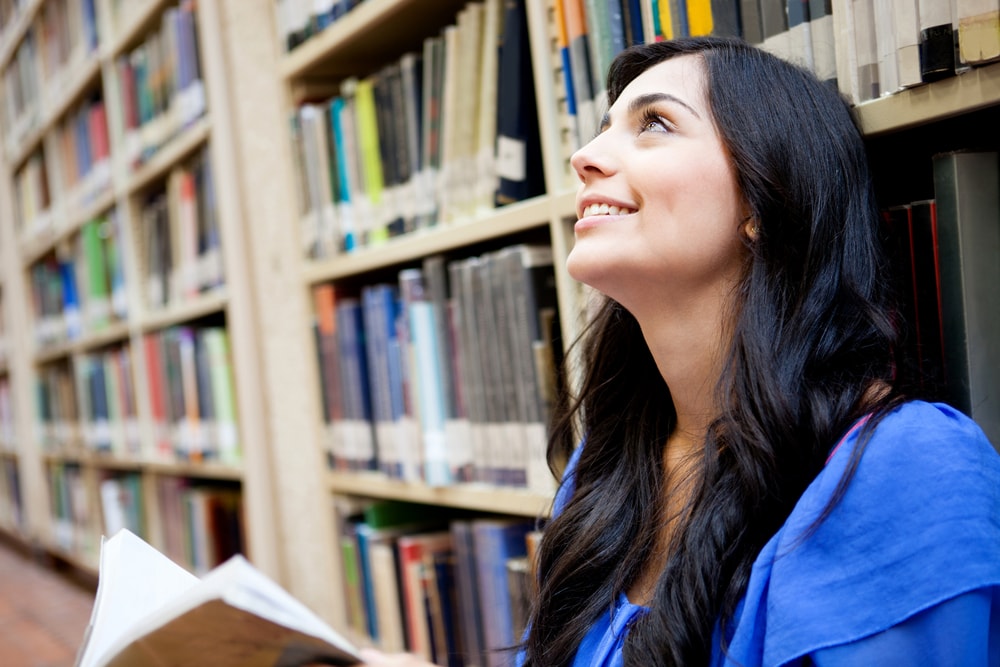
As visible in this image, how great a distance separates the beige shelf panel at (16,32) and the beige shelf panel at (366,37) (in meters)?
2.14

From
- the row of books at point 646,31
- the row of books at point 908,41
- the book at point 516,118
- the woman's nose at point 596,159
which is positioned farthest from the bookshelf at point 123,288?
the row of books at point 908,41

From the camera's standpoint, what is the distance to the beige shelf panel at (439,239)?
4.51ft

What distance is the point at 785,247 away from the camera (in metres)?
0.90

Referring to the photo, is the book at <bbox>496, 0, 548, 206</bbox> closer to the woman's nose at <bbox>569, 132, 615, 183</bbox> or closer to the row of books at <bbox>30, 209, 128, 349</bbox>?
the woman's nose at <bbox>569, 132, 615, 183</bbox>

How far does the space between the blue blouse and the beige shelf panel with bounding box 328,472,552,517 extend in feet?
1.88

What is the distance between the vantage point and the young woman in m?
0.73

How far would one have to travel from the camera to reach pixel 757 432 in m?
0.84

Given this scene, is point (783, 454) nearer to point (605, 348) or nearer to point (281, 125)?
point (605, 348)

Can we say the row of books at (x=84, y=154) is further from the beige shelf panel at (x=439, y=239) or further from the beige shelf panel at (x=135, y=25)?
the beige shelf panel at (x=439, y=239)

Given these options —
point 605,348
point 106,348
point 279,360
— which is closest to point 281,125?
point 279,360

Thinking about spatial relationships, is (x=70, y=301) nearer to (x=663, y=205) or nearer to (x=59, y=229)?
(x=59, y=229)

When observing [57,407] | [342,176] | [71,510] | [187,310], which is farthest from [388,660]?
[57,407]

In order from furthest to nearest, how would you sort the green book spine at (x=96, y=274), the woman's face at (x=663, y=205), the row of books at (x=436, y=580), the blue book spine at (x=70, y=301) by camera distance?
the blue book spine at (x=70, y=301), the green book spine at (x=96, y=274), the row of books at (x=436, y=580), the woman's face at (x=663, y=205)

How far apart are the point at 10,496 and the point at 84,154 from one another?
2.27 m
